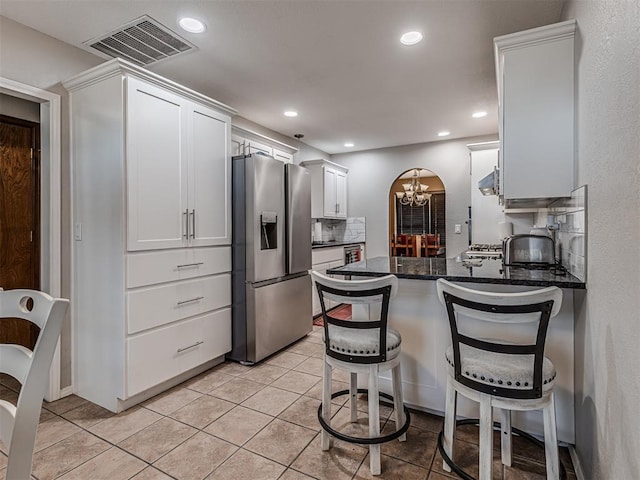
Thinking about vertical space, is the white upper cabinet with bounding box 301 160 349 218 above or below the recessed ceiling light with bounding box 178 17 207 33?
below

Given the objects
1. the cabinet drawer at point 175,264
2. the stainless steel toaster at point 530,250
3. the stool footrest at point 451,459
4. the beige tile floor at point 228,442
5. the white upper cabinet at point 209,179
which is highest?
the white upper cabinet at point 209,179

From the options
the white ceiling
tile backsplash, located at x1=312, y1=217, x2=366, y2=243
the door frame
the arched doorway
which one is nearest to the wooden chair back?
the door frame

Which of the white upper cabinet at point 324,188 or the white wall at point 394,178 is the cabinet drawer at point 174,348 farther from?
the white wall at point 394,178

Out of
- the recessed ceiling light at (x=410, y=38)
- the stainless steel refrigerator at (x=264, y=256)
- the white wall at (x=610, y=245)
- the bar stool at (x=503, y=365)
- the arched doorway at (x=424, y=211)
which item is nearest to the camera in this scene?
the white wall at (x=610, y=245)

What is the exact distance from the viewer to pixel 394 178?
18.4 feet

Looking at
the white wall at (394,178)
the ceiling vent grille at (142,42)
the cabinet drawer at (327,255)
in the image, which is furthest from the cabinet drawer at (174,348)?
the white wall at (394,178)

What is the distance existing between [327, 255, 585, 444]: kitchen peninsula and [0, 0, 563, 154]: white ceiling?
1.58 metres

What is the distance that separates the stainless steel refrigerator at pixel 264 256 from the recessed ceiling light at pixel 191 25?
3.34 feet

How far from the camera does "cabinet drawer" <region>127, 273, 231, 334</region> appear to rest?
2.24m

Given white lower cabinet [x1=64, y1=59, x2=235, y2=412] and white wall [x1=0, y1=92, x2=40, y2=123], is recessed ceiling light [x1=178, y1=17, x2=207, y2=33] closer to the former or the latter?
white lower cabinet [x1=64, y1=59, x2=235, y2=412]

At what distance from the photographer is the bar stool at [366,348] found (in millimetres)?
1580

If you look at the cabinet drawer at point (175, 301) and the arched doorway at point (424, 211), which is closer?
the cabinet drawer at point (175, 301)

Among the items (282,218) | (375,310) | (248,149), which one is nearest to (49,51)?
(248,149)

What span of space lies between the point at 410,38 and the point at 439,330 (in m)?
1.96
